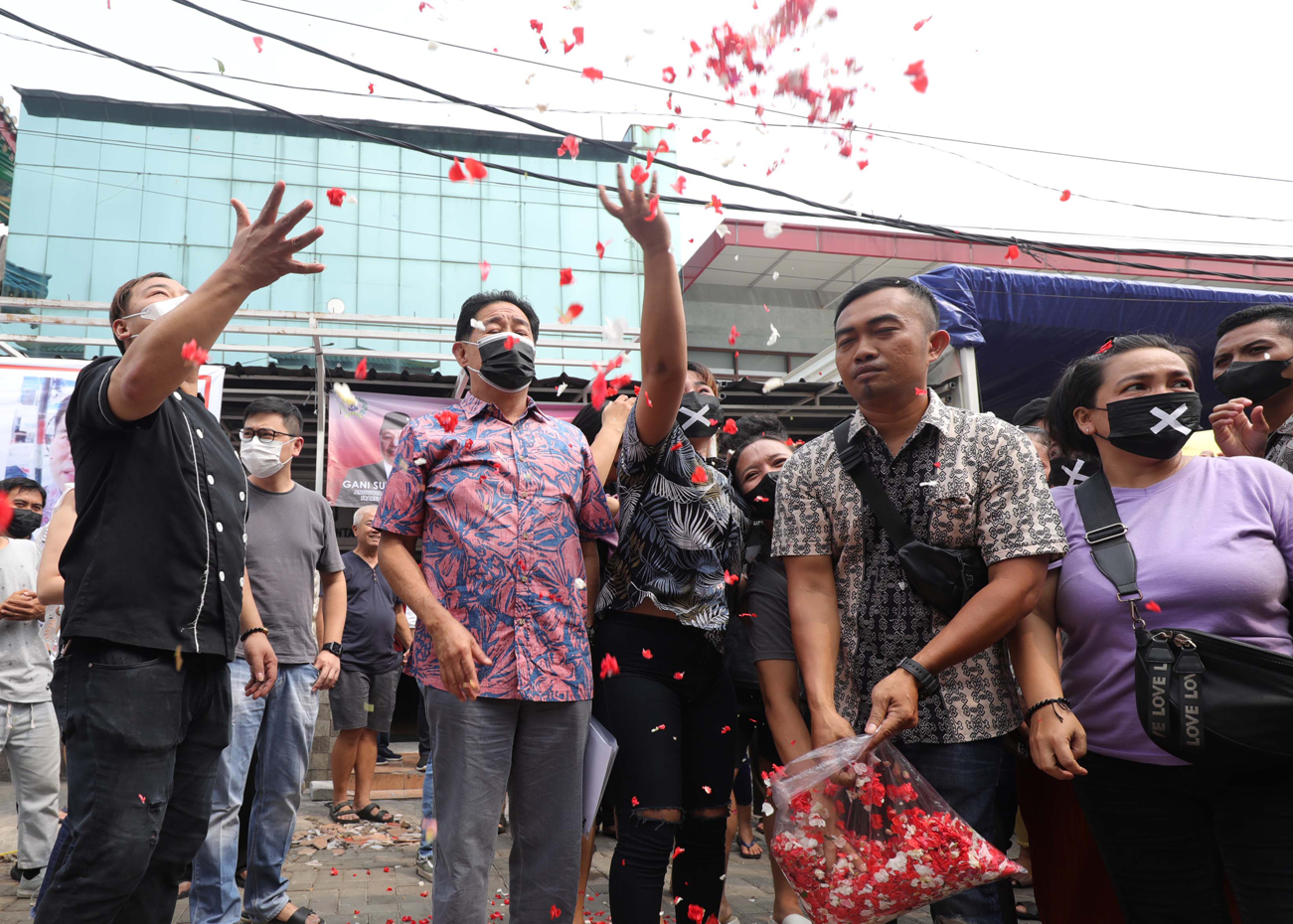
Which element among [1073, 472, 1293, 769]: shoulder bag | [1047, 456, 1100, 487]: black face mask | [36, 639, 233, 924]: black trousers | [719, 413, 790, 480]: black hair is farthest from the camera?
[719, 413, 790, 480]: black hair

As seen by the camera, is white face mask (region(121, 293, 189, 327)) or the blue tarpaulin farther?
the blue tarpaulin

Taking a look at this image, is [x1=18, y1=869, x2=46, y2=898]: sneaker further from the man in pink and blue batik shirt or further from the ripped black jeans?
the ripped black jeans

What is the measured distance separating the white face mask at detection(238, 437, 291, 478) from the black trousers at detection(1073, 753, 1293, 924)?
3.45 metres

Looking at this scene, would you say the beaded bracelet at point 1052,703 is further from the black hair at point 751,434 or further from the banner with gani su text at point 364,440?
the banner with gani su text at point 364,440

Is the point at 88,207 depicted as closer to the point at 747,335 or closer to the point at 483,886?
the point at 747,335

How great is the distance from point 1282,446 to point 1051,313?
216 inches

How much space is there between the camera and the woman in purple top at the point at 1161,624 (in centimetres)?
204

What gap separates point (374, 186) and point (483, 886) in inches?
846

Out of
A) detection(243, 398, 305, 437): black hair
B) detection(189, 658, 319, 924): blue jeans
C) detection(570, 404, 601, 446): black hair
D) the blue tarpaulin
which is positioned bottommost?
detection(189, 658, 319, 924): blue jeans

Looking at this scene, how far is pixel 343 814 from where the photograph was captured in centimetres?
611

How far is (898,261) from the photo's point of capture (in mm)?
13125

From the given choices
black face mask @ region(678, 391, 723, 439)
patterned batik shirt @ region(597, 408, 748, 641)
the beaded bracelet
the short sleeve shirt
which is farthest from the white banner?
the beaded bracelet

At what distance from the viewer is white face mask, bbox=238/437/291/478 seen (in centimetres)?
→ 412

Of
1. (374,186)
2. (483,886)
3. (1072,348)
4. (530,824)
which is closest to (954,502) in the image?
(530,824)
